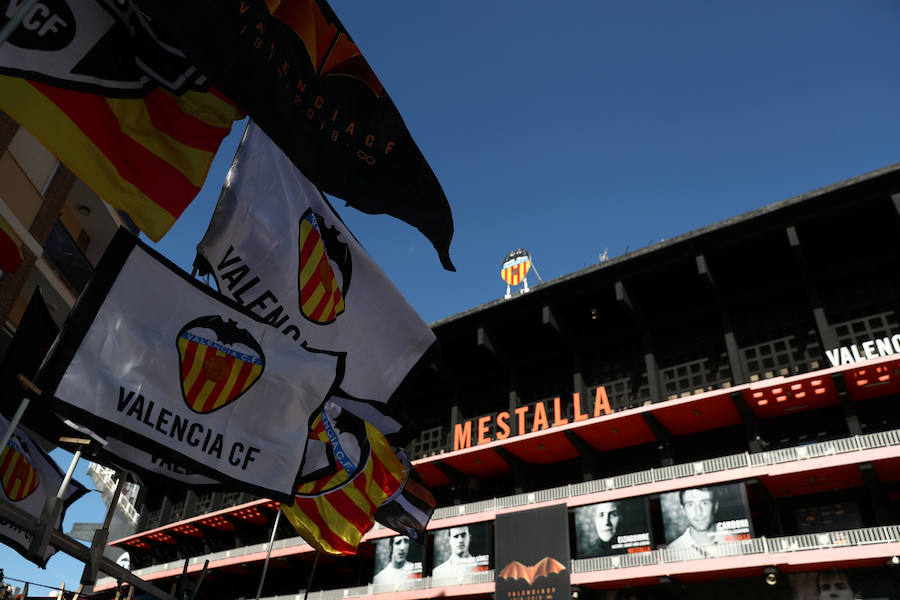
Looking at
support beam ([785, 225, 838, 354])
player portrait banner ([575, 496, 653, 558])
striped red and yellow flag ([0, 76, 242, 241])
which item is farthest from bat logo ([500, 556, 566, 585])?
striped red and yellow flag ([0, 76, 242, 241])

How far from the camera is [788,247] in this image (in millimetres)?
32125

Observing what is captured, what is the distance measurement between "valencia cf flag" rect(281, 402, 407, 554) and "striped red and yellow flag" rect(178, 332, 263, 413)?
4.89 meters

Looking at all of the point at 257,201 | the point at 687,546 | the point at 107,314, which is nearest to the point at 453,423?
the point at 687,546

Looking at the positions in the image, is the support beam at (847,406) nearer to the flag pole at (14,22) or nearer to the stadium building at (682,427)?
the stadium building at (682,427)

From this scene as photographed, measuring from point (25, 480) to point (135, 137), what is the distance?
8.21 metres

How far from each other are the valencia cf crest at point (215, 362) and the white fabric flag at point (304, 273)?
1.01 meters

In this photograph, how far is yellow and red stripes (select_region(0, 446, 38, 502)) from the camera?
10648mm

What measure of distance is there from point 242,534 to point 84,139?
4579 centimetres

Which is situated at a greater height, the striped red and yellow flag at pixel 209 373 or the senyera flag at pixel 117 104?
the senyera flag at pixel 117 104

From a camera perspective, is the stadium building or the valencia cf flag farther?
the stadium building

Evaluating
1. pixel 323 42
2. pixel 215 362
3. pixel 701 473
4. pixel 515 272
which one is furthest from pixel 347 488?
pixel 515 272

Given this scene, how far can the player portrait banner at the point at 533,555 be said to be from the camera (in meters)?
29.1

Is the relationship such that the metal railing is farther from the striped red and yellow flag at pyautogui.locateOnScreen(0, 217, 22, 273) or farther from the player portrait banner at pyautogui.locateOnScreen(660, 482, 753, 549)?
the striped red and yellow flag at pyautogui.locateOnScreen(0, 217, 22, 273)

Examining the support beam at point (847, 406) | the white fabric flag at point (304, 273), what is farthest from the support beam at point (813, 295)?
the white fabric flag at point (304, 273)
